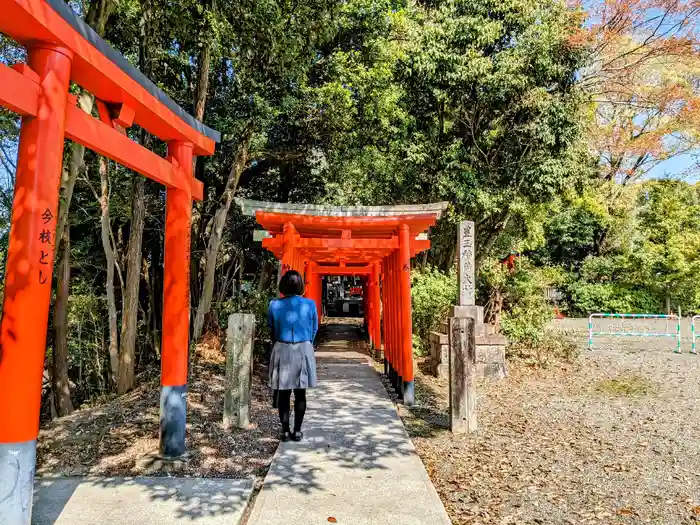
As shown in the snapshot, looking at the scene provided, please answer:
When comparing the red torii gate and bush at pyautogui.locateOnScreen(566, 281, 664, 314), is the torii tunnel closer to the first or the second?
the red torii gate

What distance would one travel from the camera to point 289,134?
11.0 metres

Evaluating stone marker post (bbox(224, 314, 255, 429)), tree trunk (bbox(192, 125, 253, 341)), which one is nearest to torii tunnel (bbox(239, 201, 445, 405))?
stone marker post (bbox(224, 314, 255, 429))

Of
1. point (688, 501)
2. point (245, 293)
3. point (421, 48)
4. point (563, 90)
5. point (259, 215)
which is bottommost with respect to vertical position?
point (688, 501)

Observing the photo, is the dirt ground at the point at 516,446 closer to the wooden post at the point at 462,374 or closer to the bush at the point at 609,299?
the wooden post at the point at 462,374

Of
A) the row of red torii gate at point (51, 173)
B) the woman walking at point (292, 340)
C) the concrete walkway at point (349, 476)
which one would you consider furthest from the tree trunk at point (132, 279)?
the woman walking at point (292, 340)

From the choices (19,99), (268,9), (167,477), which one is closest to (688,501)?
(167,477)

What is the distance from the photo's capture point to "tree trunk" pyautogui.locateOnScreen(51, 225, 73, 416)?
6781 millimetres

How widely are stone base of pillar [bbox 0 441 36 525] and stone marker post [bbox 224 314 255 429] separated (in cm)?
281

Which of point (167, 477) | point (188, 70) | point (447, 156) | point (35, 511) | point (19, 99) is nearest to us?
point (19, 99)

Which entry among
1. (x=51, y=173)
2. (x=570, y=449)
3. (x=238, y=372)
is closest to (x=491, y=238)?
(x=570, y=449)

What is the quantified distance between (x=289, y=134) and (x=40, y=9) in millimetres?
8842

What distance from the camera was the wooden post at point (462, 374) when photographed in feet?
17.1

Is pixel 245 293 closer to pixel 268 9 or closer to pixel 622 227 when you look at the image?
pixel 268 9

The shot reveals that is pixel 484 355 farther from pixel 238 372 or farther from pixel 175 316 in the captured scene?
pixel 175 316
